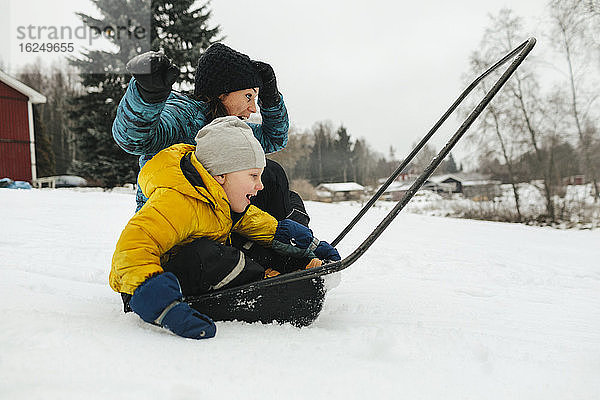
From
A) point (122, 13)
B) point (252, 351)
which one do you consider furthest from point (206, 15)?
point (252, 351)

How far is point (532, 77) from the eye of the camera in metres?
13.9

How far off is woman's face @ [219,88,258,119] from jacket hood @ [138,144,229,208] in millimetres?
525

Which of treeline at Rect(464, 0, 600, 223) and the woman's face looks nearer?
the woman's face

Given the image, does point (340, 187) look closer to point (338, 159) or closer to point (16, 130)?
point (338, 159)

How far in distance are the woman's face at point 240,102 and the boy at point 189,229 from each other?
369mm

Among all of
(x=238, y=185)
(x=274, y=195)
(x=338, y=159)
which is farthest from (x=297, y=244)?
(x=338, y=159)

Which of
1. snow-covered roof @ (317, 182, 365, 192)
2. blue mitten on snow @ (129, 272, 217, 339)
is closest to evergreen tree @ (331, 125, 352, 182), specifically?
snow-covered roof @ (317, 182, 365, 192)

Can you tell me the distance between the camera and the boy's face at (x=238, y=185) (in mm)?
1494

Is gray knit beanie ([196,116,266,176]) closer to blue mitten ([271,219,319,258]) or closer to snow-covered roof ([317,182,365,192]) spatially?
blue mitten ([271,219,319,258])

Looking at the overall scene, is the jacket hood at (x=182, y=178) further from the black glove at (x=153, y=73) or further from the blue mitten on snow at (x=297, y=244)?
the blue mitten on snow at (x=297, y=244)

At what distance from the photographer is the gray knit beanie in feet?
4.84

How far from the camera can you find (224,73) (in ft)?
6.19

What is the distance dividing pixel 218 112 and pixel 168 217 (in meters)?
0.83

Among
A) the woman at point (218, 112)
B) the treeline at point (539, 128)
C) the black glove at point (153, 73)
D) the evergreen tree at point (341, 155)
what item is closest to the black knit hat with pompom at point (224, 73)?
the woman at point (218, 112)
